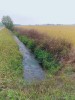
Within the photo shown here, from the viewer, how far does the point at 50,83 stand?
38.9 ft

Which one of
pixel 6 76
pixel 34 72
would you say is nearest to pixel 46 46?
pixel 34 72

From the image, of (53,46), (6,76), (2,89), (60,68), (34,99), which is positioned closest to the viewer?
(34,99)

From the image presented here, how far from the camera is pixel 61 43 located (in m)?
23.1

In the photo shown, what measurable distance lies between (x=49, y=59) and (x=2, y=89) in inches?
410

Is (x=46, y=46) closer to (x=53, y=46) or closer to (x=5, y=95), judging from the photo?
(x=53, y=46)

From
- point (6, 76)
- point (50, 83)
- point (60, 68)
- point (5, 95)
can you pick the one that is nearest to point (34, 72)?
point (60, 68)

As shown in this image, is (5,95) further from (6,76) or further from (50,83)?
(6,76)

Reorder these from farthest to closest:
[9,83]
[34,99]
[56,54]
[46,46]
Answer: [46,46], [56,54], [9,83], [34,99]

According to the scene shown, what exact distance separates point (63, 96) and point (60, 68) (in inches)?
287

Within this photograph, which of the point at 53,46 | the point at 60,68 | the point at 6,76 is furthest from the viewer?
the point at 53,46

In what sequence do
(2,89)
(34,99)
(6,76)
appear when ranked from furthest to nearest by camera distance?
(6,76)
(2,89)
(34,99)

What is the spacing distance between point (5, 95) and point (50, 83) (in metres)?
2.42

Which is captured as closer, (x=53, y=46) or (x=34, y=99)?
(x=34, y=99)

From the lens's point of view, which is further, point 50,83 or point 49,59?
point 49,59
